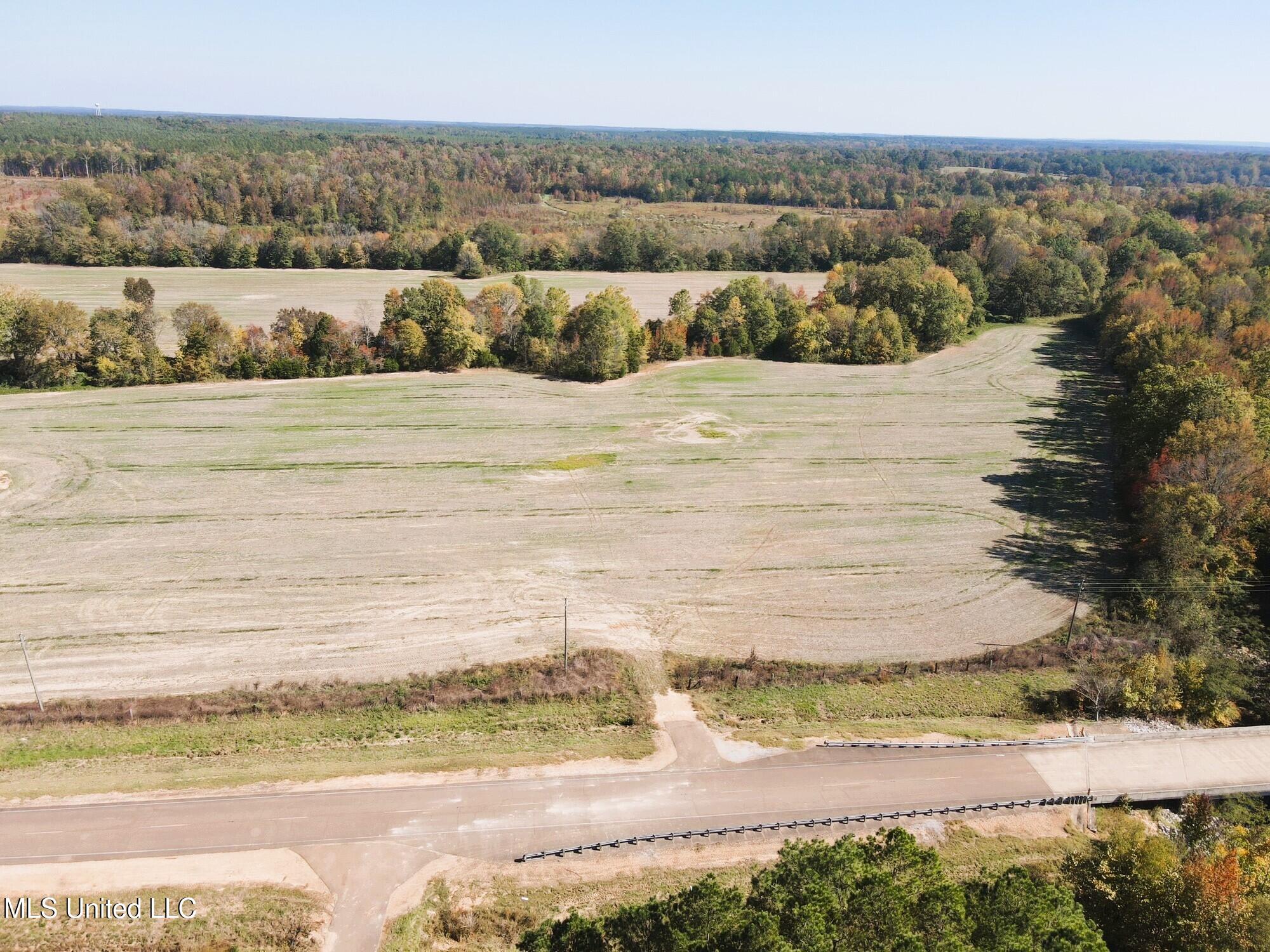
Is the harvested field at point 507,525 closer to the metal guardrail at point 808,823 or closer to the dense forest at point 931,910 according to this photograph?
the metal guardrail at point 808,823

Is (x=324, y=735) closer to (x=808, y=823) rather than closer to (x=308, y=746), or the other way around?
(x=308, y=746)

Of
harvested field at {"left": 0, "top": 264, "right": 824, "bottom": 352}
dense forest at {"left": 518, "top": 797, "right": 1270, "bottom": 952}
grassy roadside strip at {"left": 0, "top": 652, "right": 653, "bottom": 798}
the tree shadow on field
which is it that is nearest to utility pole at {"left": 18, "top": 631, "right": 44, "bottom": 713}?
grassy roadside strip at {"left": 0, "top": 652, "right": 653, "bottom": 798}

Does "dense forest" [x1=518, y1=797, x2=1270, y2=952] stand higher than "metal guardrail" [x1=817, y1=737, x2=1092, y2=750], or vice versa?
"dense forest" [x1=518, y1=797, x2=1270, y2=952]

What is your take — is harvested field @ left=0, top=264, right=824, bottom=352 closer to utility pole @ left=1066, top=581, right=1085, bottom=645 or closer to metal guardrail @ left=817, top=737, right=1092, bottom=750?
utility pole @ left=1066, top=581, right=1085, bottom=645

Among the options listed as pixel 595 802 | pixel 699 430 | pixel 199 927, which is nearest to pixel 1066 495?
pixel 699 430

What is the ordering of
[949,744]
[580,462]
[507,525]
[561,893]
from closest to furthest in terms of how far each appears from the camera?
[561,893], [949,744], [507,525], [580,462]

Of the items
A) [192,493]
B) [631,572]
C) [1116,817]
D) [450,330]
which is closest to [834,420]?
[631,572]

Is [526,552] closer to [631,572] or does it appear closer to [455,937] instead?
[631,572]
